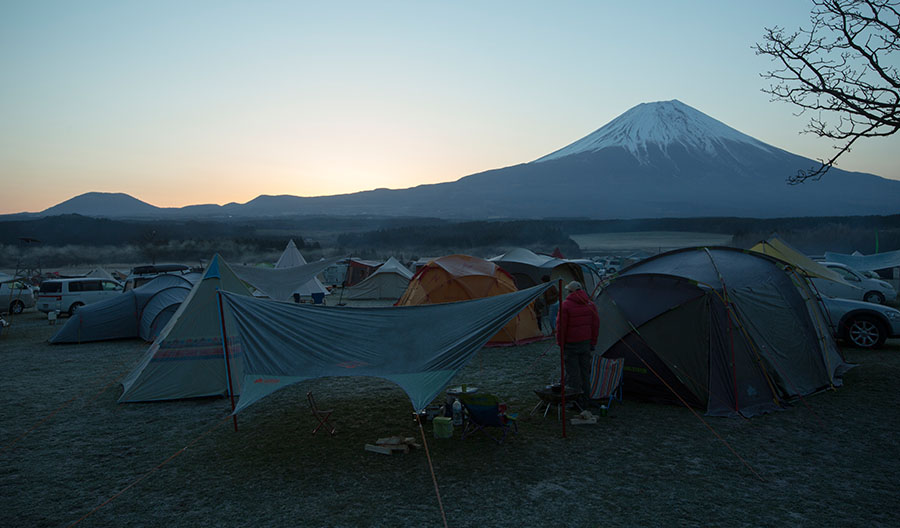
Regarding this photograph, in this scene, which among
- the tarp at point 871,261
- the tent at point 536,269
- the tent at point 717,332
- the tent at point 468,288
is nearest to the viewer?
the tent at point 717,332

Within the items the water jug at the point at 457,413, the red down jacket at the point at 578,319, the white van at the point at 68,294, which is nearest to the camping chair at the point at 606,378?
the red down jacket at the point at 578,319

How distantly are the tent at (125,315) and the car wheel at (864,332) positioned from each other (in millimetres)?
15725

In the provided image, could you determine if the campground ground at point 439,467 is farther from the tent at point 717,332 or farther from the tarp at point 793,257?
the tarp at point 793,257

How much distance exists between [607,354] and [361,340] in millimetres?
4027

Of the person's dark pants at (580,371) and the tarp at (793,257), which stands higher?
the tarp at (793,257)

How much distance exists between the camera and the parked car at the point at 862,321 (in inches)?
462

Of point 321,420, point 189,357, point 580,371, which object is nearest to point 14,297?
point 189,357

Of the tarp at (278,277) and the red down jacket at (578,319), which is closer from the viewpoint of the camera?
the red down jacket at (578,319)

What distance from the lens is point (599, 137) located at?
172375 millimetres

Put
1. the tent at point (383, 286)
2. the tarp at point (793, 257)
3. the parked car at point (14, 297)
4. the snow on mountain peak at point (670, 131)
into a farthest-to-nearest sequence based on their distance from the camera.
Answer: the snow on mountain peak at point (670, 131) → the tent at point (383, 286) → the parked car at point (14, 297) → the tarp at point (793, 257)

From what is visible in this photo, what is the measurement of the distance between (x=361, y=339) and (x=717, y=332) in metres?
4.97

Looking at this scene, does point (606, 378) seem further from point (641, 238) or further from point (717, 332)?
point (641, 238)

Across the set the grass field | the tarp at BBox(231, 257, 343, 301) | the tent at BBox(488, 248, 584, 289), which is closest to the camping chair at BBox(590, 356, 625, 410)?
→ the tarp at BBox(231, 257, 343, 301)

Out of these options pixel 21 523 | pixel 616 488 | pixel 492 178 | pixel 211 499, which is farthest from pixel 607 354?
pixel 492 178
